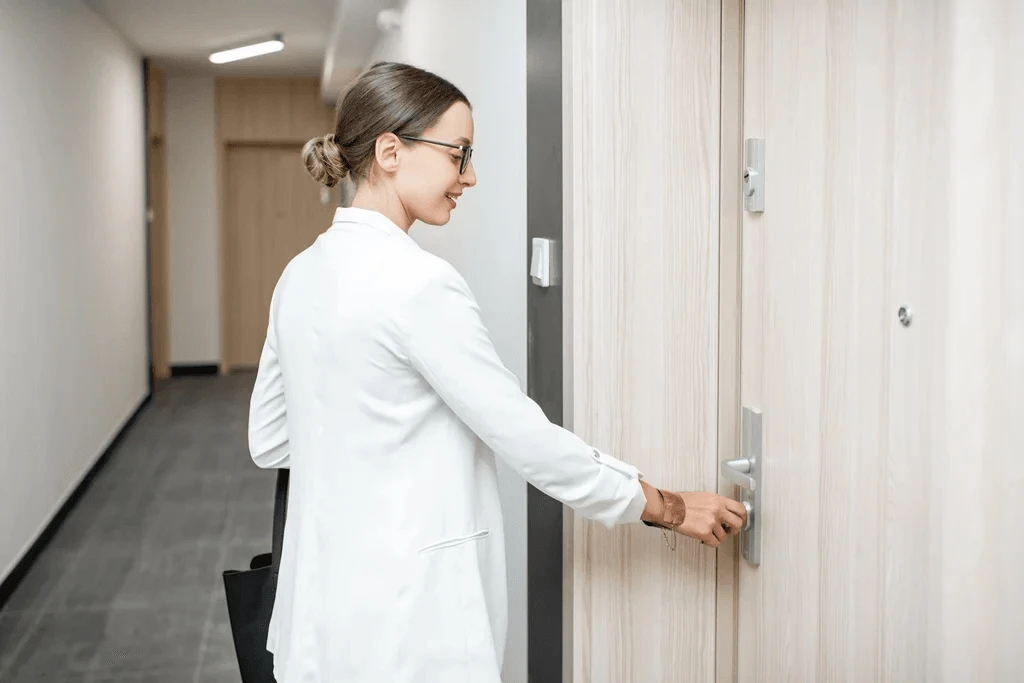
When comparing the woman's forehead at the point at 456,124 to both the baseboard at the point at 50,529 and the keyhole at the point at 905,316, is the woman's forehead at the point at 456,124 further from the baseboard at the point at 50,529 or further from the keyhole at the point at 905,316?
the baseboard at the point at 50,529

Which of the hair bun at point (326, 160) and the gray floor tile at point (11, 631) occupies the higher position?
the hair bun at point (326, 160)

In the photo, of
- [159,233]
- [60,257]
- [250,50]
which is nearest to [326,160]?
[60,257]

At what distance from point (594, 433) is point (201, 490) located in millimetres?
4256

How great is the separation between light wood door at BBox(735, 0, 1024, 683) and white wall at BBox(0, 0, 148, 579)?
3.40 m

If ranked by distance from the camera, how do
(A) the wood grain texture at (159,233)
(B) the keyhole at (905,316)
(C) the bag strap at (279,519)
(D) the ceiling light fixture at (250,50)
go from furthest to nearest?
(A) the wood grain texture at (159,233) → (D) the ceiling light fixture at (250,50) → (C) the bag strap at (279,519) → (B) the keyhole at (905,316)

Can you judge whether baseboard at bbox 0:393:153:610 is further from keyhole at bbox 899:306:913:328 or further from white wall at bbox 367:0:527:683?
keyhole at bbox 899:306:913:328

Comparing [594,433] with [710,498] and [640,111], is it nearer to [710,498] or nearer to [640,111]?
[710,498]

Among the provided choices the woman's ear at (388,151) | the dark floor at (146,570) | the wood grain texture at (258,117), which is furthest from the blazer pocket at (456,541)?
the wood grain texture at (258,117)

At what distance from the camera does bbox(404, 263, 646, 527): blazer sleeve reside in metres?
1.33

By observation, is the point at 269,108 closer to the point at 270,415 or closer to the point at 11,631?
the point at 11,631

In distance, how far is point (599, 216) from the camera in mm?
1654

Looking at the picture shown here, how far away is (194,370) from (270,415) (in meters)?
8.73

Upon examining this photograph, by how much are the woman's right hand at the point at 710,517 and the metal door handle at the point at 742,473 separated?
4 centimetres

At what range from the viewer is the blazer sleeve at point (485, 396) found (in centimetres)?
133
